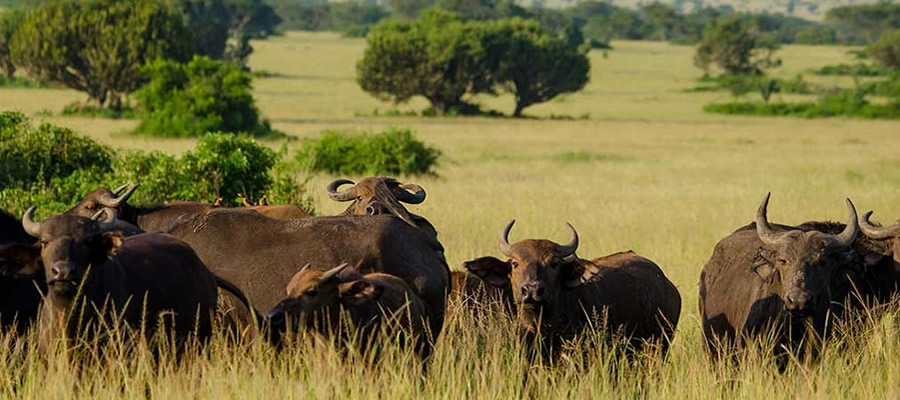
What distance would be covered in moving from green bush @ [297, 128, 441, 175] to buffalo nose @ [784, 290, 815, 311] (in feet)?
64.1

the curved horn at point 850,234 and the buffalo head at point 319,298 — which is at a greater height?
the curved horn at point 850,234

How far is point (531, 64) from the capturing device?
6750cm

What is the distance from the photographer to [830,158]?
121 feet

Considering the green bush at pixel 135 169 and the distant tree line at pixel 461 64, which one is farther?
the distant tree line at pixel 461 64

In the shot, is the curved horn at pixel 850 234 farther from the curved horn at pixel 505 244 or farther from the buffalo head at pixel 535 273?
the curved horn at pixel 505 244

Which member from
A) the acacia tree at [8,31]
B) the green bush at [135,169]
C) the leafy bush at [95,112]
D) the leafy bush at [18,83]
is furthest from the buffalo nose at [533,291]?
the leafy bush at [18,83]

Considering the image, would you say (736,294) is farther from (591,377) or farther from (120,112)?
(120,112)

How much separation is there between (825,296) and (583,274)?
1.45 m

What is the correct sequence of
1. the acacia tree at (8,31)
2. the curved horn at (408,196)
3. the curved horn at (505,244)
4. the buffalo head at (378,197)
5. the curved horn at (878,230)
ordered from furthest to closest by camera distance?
the acacia tree at (8,31), the curved horn at (408,196), the buffalo head at (378,197), the curved horn at (878,230), the curved horn at (505,244)

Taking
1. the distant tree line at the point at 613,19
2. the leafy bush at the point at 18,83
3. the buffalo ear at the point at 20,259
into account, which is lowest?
the distant tree line at the point at 613,19

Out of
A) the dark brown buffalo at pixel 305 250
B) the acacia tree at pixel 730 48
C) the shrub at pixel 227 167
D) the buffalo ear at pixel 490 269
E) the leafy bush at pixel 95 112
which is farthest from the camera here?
the acacia tree at pixel 730 48

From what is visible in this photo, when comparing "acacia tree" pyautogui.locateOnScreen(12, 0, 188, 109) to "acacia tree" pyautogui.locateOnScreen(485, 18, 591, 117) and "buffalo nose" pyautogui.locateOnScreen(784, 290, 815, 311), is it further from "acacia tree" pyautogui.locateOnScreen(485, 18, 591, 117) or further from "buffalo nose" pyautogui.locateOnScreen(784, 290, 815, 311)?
"buffalo nose" pyautogui.locateOnScreen(784, 290, 815, 311)

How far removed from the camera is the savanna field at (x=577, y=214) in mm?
7957

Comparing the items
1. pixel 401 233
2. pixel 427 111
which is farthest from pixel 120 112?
pixel 401 233
